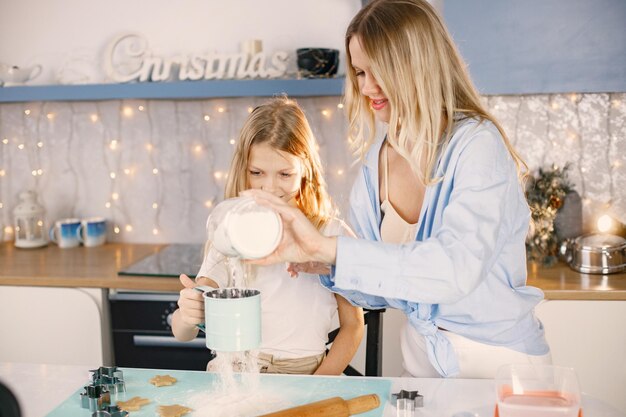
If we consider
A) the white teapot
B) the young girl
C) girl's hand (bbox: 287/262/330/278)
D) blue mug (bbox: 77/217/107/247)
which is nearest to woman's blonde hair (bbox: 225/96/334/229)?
the young girl

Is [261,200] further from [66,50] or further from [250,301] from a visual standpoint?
[66,50]

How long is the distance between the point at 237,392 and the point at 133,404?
0.18 meters

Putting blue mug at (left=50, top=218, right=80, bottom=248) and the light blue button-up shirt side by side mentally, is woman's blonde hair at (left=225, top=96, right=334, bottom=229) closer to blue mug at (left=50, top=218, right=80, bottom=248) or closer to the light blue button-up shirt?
the light blue button-up shirt

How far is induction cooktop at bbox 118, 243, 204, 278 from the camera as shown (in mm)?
2518

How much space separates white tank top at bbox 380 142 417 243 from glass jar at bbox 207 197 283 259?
0.41 meters

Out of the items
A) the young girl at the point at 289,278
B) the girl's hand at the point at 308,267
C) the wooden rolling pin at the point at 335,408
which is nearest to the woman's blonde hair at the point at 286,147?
the young girl at the point at 289,278

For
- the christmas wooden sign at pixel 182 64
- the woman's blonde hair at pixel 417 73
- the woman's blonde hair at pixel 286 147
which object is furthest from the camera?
the christmas wooden sign at pixel 182 64

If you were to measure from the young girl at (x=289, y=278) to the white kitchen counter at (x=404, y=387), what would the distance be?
37 cm

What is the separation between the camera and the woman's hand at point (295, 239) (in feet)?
4.24

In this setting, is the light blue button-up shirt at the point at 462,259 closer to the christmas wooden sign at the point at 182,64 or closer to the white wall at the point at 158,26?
the christmas wooden sign at the point at 182,64

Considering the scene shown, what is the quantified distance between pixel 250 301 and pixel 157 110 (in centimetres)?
187

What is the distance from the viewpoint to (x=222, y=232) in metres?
1.27

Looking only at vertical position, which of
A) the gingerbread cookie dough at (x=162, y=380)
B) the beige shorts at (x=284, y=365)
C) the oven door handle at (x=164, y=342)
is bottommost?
the oven door handle at (x=164, y=342)

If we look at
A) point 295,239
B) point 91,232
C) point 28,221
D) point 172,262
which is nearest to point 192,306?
point 295,239
